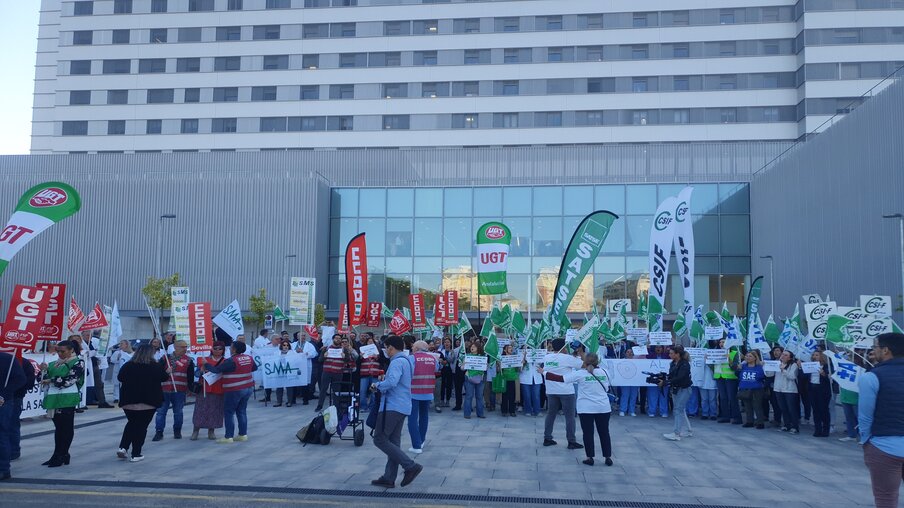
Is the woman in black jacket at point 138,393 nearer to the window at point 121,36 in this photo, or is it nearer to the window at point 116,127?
the window at point 116,127

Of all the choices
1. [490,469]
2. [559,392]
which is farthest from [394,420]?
[559,392]

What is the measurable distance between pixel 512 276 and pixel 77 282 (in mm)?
26216

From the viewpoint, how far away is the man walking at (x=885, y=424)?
5.85m

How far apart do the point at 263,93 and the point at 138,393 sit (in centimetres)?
4686

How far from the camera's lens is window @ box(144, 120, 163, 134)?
54.9 metres

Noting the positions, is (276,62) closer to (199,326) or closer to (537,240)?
(537,240)

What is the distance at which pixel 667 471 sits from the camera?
1022cm

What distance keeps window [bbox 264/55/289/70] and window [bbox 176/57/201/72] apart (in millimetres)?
5391

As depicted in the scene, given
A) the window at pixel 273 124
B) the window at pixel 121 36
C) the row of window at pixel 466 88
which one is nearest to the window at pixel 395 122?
the row of window at pixel 466 88

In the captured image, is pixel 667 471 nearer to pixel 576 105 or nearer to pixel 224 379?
pixel 224 379

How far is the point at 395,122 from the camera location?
52.4m

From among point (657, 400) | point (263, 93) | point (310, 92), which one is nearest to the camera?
point (657, 400)

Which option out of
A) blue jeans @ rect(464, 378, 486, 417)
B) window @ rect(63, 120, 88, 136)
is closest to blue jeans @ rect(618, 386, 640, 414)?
blue jeans @ rect(464, 378, 486, 417)

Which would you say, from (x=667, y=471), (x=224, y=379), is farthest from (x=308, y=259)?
(x=667, y=471)
